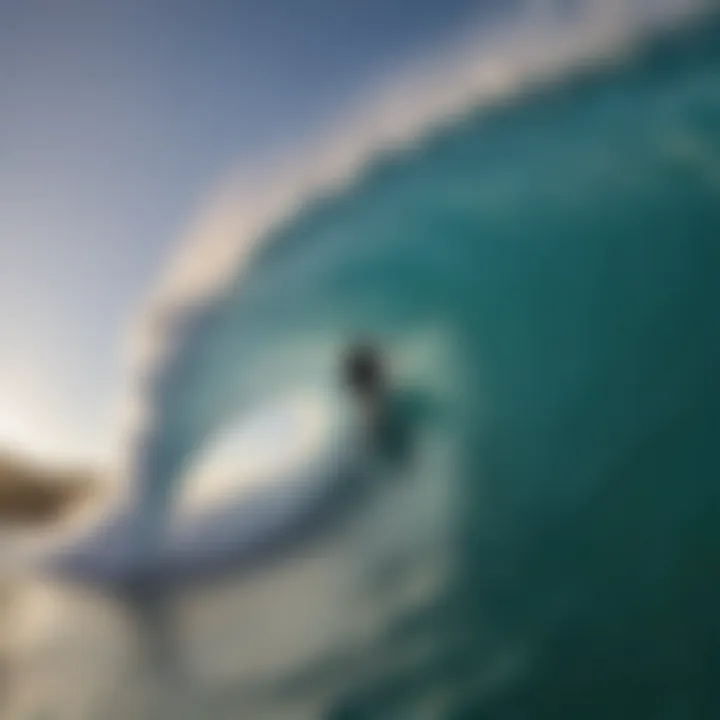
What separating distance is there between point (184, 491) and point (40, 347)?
23cm

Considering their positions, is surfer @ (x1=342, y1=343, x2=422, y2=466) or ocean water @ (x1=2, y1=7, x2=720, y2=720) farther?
surfer @ (x1=342, y1=343, x2=422, y2=466)

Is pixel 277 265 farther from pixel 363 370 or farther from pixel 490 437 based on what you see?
pixel 490 437

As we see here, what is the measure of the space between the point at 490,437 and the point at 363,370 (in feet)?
0.45

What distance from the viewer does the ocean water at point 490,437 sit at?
0.96 m

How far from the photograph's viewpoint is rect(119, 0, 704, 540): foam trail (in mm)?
1113

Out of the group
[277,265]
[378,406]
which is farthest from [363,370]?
[277,265]

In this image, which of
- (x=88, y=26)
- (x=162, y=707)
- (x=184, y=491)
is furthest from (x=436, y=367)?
(x=88, y=26)

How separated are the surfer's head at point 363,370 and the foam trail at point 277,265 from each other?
0.07 feet

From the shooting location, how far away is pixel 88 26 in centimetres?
128

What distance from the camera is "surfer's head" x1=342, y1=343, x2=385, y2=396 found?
109cm

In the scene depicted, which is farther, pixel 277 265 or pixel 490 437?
pixel 277 265

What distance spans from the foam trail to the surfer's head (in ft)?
0.07

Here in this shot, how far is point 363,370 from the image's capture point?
1097 millimetres

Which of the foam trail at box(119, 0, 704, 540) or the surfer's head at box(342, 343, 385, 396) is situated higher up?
the foam trail at box(119, 0, 704, 540)
